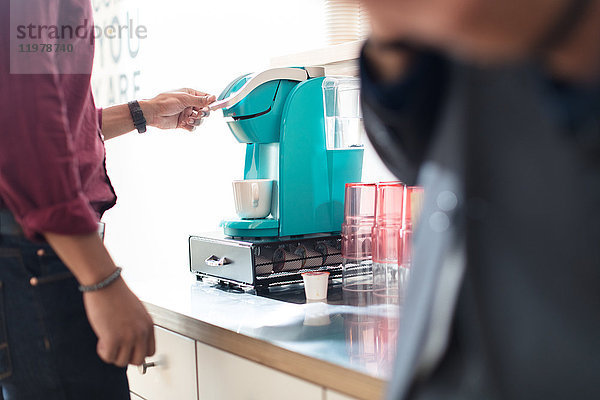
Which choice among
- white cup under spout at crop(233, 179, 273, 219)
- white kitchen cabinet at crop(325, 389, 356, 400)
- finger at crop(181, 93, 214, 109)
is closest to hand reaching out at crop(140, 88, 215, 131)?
finger at crop(181, 93, 214, 109)

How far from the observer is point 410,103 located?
499 mm

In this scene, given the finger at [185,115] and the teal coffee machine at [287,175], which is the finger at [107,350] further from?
the finger at [185,115]

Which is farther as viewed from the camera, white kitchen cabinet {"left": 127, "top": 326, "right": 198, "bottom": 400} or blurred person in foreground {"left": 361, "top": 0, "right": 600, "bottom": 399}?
white kitchen cabinet {"left": 127, "top": 326, "right": 198, "bottom": 400}

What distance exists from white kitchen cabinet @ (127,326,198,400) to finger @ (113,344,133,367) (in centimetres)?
28

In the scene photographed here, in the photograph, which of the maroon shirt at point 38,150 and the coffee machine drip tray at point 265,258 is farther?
the coffee machine drip tray at point 265,258

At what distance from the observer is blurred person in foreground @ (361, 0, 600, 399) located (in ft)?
1.42

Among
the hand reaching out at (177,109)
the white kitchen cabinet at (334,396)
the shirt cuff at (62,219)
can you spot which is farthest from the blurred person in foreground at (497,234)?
the hand reaching out at (177,109)

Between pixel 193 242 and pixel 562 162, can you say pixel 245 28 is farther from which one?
pixel 562 162

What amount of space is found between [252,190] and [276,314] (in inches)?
15.4

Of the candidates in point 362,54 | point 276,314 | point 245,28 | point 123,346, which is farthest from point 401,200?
point 245,28

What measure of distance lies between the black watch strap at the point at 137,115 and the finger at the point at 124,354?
0.66 metres

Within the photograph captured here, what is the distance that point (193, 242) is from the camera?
63.5 inches

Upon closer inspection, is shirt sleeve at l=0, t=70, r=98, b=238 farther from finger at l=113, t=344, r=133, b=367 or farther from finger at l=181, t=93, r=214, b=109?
finger at l=181, t=93, r=214, b=109

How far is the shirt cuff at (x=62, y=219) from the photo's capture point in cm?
83
